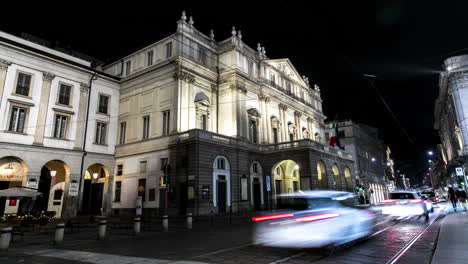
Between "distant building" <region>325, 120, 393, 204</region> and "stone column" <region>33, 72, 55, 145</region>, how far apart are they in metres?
45.4

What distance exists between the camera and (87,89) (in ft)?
101

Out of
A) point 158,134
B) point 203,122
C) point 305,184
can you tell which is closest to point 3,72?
point 158,134

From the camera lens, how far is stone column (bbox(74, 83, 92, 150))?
2925 centimetres

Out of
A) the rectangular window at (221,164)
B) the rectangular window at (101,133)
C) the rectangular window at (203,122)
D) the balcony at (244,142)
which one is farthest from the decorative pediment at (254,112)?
the rectangular window at (101,133)

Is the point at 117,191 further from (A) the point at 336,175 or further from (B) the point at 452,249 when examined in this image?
(B) the point at 452,249

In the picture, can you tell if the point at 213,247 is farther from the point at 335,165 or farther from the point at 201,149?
the point at 335,165

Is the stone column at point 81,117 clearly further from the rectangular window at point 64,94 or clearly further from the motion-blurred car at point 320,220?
the motion-blurred car at point 320,220

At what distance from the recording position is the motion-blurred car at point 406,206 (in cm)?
1744

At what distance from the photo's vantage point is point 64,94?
→ 29.1 metres

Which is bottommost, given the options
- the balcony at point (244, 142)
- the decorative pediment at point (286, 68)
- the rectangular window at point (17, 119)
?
the balcony at point (244, 142)

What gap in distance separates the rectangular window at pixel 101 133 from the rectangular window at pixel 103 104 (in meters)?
1.53

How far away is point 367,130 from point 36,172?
6514 cm

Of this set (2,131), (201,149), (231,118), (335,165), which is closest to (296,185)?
(335,165)

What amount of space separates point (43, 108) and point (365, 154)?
58.6 m
